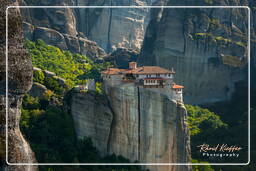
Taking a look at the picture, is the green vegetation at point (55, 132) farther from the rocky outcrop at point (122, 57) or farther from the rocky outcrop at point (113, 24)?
the rocky outcrop at point (113, 24)

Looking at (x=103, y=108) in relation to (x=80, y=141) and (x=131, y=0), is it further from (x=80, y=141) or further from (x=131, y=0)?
(x=131, y=0)

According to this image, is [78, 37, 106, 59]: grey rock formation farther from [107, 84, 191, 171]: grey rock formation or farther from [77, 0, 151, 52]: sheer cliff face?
[107, 84, 191, 171]: grey rock formation

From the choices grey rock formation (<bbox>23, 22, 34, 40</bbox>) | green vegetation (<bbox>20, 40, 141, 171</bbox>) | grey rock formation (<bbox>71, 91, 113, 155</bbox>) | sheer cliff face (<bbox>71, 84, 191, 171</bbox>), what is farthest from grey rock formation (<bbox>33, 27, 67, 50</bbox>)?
sheer cliff face (<bbox>71, 84, 191, 171</bbox>)

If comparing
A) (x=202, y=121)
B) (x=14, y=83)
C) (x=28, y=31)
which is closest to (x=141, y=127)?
(x=202, y=121)

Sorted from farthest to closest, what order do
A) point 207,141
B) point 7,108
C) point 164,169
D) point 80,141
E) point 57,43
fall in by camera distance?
point 57,43
point 207,141
point 80,141
point 164,169
point 7,108

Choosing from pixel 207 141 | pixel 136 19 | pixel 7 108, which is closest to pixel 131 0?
pixel 136 19
